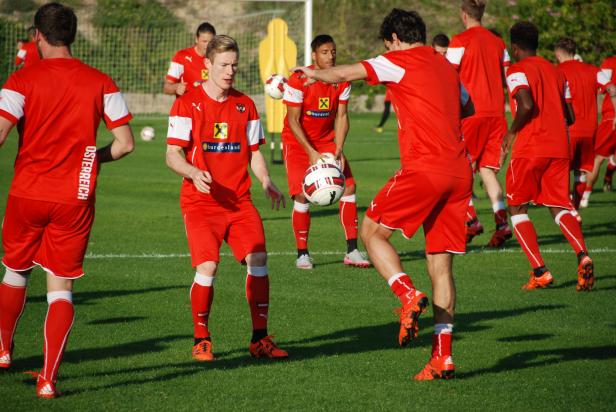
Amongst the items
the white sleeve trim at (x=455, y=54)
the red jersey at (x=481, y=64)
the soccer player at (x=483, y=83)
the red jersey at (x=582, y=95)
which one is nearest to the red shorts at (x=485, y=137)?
the soccer player at (x=483, y=83)

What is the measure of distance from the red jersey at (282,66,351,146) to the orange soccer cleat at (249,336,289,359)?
4.42m

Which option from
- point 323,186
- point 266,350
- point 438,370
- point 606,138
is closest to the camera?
point 438,370

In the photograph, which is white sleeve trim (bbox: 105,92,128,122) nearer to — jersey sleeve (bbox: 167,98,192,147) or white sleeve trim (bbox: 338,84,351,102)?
jersey sleeve (bbox: 167,98,192,147)

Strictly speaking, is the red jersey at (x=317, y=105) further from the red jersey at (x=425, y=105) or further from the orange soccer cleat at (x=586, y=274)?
the red jersey at (x=425, y=105)

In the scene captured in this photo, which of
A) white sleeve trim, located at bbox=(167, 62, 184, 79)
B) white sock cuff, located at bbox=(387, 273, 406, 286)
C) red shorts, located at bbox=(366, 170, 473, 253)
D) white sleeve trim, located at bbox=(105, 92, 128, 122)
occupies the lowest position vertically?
white sock cuff, located at bbox=(387, 273, 406, 286)

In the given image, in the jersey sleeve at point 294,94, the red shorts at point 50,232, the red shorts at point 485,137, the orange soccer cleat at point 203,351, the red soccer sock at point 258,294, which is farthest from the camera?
the red shorts at point 485,137

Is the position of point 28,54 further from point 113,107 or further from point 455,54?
point 113,107

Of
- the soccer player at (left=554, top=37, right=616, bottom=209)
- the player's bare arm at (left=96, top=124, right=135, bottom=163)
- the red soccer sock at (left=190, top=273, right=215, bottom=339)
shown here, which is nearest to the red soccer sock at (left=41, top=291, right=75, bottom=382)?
the player's bare arm at (left=96, top=124, right=135, bottom=163)

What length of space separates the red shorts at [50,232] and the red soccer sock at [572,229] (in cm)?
548

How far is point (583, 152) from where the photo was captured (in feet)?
46.2

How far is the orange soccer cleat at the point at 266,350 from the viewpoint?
23.3 feet

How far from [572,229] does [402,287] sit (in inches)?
162

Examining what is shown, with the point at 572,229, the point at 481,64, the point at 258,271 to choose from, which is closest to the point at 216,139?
the point at 258,271

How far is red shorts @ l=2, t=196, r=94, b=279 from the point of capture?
5.86 meters
